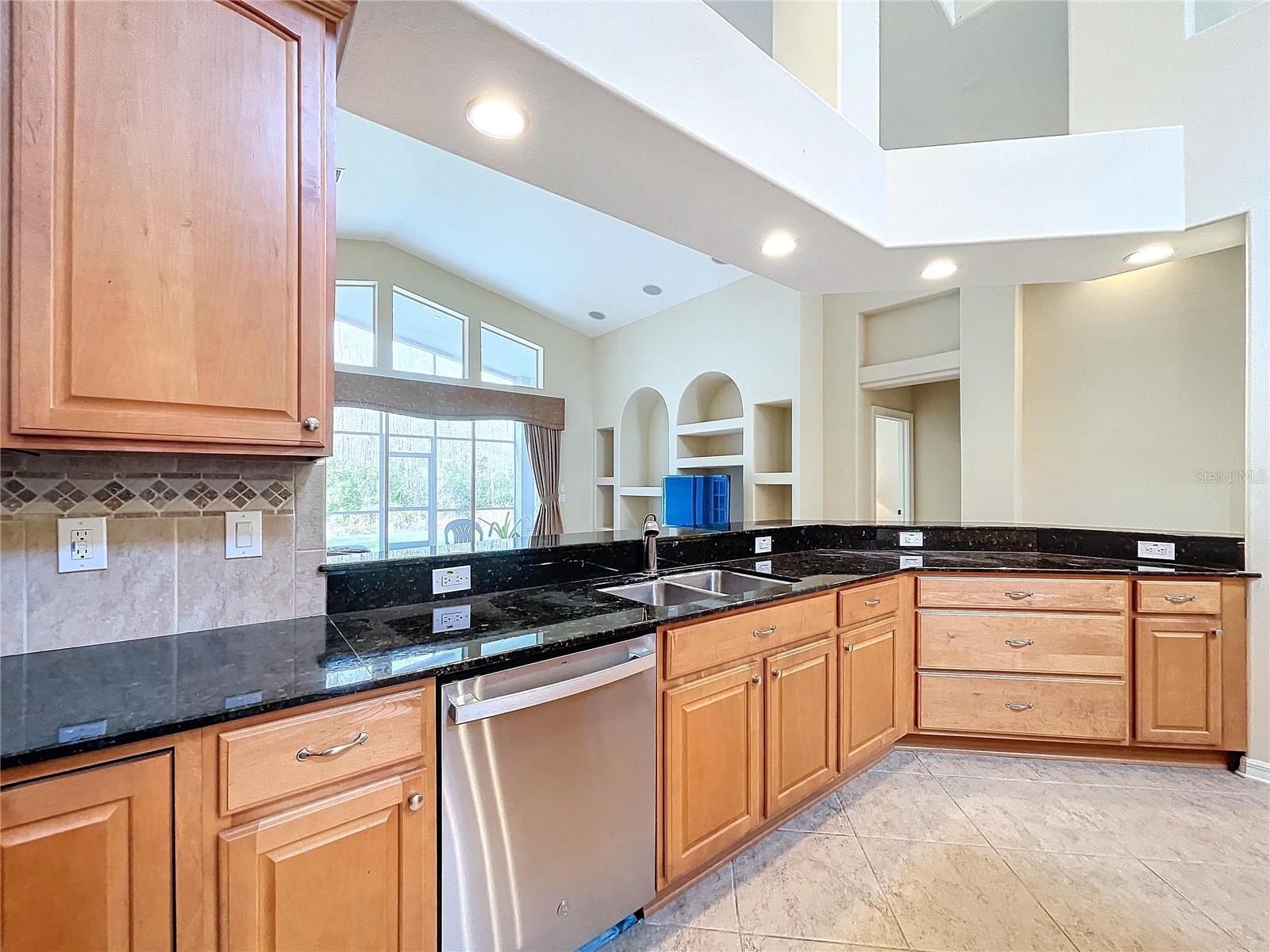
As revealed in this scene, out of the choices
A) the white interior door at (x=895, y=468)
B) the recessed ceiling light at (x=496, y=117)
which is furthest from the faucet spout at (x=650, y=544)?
the white interior door at (x=895, y=468)

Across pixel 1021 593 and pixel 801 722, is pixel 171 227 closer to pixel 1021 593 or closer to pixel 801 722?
pixel 801 722

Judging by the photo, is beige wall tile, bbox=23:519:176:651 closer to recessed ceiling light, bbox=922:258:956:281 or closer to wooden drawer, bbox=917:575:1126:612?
wooden drawer, bbox=917:575:1126:612

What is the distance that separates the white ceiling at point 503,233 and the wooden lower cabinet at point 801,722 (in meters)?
3.46

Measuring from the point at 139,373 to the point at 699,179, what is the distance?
162 cm

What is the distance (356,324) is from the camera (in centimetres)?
635

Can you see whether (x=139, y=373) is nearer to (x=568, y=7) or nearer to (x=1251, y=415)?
(x=568, y=7)

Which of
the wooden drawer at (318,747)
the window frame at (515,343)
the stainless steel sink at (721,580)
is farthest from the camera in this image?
the window frame at (515,343)

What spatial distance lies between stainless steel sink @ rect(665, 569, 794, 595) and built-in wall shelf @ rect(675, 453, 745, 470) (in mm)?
3081

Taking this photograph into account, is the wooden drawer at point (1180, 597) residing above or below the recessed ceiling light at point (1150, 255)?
below

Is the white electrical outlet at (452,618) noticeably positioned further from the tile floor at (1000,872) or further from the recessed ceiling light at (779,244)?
the recessed ceiling light at (779,244)

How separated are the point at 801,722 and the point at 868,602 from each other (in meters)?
0.60

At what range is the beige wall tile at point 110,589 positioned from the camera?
119 centimetres

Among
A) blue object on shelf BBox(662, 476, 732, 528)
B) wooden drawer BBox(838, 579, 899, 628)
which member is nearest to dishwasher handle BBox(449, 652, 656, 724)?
wooden drawer BBox(838, 579, 899, 628)

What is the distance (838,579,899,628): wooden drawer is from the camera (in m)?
2.17
